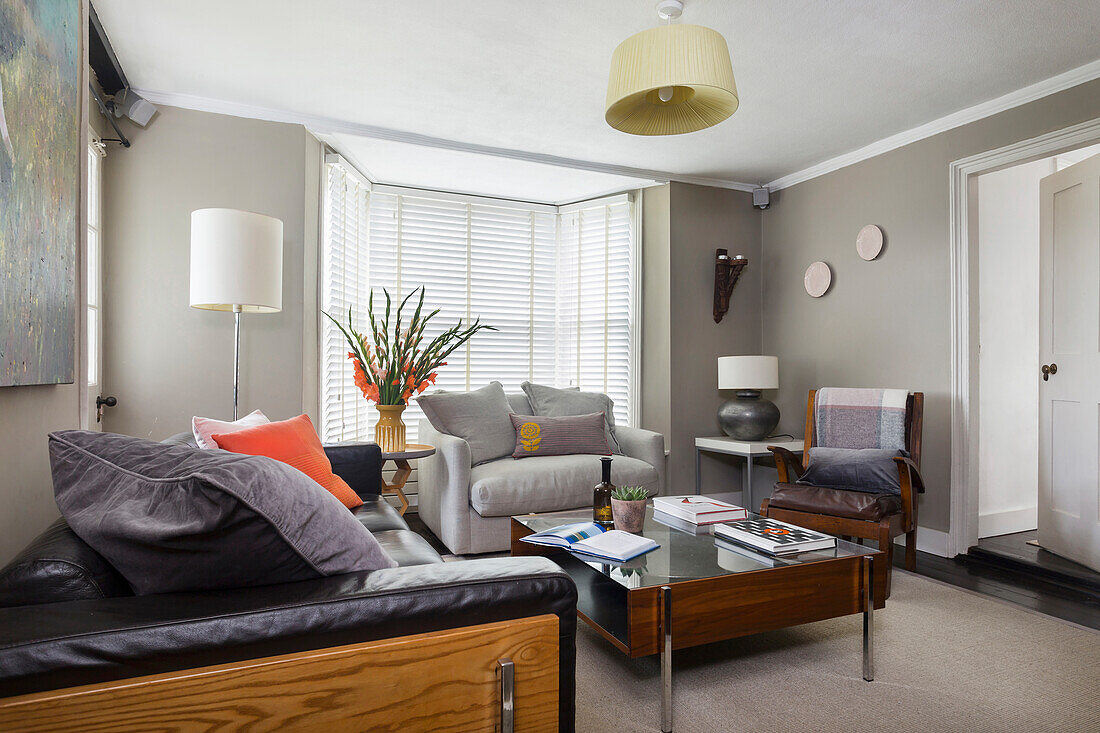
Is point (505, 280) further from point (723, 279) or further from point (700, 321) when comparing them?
point (723, 279)

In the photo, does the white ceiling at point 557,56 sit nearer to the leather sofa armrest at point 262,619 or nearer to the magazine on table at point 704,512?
the magazine on table at point 704,512

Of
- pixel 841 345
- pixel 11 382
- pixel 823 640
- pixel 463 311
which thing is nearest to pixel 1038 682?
pixel 823 640

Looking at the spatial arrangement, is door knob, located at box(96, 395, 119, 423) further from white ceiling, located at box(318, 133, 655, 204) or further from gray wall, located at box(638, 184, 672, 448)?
gray wall, located at box(638, 184, 672, 448)

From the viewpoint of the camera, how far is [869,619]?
6.68ft

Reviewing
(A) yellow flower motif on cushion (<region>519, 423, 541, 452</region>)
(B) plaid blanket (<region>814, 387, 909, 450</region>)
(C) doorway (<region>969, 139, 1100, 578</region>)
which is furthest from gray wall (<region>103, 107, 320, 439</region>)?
(C) doorway (<region>969, 139, 1100, 578</region>)

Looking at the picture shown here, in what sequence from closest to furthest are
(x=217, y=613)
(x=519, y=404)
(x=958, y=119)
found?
(x=217, y=613) < (x=958, y=119) < (x=519, y=404)

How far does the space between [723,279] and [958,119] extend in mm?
1667

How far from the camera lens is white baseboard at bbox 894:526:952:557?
11.3 ft

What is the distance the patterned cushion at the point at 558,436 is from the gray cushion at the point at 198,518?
8.49 ft

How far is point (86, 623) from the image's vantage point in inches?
32.2

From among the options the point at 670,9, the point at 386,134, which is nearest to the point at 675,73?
the point at 670,9

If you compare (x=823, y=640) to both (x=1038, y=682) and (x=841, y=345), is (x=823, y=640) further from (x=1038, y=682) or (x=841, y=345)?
(x=841, y=345)

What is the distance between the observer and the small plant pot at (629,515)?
230 cm

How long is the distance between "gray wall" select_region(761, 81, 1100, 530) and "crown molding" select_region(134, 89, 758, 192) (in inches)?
29.6
